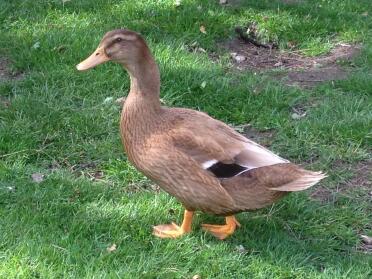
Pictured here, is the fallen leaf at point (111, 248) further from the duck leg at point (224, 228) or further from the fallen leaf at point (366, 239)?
the fallen leaf at point (366, 239)

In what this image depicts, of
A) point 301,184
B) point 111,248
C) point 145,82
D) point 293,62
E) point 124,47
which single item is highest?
point 124,47

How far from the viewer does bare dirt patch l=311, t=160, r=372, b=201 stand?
15.2 feet

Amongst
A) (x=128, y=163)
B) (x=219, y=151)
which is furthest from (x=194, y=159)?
(x=128, y=163)

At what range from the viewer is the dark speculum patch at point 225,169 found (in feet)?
12.6

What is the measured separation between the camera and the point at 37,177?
448 cm

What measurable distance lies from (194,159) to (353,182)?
1372 mm

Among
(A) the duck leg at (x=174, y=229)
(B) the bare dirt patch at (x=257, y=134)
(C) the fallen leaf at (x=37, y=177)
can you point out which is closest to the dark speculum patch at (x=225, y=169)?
(A) the duck leg at (x=174, y=229)

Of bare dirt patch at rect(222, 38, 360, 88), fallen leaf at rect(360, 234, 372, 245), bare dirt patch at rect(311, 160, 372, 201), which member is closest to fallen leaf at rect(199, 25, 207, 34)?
bare dirt patch at rect(222, 38, 360, 88)

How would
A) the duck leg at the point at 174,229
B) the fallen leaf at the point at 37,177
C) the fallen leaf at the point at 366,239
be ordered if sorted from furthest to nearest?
the fallen leaf at the point at 37,177 → the fallen leaf at the point at 366,239 → the duck leg at the point at 174,229

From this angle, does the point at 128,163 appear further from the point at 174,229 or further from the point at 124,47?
the point at 124,47

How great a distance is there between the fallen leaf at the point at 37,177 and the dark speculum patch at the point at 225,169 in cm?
114

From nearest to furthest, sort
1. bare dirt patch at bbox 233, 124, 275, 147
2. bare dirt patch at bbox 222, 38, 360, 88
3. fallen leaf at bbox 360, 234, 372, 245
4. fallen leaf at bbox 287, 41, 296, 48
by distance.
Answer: fallen leaf at bbox 360, 234, 372, 245
bare dirt patch at bbox 233, 124, 275, 147
bare dirt patch at bbox 222, 38, 360, 88
fallen leaf at bbox 287, 41, 296, 48

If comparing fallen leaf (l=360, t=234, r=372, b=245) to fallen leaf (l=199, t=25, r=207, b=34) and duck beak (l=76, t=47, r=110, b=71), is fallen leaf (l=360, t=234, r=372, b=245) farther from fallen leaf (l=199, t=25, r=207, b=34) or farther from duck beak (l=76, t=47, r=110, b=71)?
fallen leaf (l=199, t=25, r=207, b=34)

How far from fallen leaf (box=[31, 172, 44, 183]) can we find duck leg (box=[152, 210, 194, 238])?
0.83 metres
